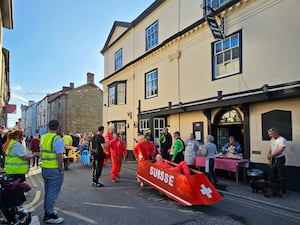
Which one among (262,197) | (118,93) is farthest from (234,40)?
(118,93)

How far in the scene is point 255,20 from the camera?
952cm

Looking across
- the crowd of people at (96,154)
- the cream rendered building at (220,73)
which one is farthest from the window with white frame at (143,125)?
the crowd of people at (96,154)

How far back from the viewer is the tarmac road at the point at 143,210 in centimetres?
545

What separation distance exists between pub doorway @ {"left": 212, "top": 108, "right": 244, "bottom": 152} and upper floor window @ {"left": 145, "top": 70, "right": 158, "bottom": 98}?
5140 millimetres

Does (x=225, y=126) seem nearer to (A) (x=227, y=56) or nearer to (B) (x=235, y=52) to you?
(A) (x=227, y=56)

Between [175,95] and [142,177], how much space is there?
609cm

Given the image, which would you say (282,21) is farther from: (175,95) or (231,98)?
(175,95)

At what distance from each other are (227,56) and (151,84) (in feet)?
21.1

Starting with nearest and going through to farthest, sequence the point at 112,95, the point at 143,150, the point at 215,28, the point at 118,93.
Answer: the point at 143,150 < the point at 215,28 < the point at 118,93 < the point at 112,95

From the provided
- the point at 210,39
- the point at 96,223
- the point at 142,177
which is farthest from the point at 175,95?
the point at 96,223

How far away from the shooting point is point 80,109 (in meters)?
37.7

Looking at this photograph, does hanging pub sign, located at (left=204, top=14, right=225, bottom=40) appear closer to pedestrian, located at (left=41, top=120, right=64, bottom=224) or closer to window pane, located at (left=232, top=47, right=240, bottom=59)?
window pane, located at (left=232, top=47, right=240, bottom=59)

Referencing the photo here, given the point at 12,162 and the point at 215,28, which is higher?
the point at 215,28

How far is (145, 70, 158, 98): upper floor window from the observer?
1591 cm
